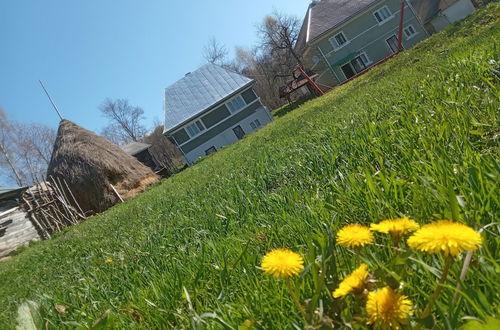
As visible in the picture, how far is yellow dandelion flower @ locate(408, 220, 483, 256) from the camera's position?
544 millimetres

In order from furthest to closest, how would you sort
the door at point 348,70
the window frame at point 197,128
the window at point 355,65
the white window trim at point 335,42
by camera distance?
the door at point 348,70 < the window at point 355,65 < the white window trim at point 335,42 < the window frame at point 197,128

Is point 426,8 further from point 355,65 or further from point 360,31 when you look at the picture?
point 355,65

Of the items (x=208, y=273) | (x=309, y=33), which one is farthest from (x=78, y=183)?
(x=309, y=33)

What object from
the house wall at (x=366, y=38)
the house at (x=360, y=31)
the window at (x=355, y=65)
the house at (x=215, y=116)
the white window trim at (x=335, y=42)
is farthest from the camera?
the window at (x=355, y=65)

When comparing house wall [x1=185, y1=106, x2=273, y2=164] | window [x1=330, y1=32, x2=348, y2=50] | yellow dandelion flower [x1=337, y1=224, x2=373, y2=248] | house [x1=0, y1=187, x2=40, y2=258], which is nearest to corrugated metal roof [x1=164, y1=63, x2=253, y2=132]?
house wall [x1=185, y1=106, x2=273, y2=164]

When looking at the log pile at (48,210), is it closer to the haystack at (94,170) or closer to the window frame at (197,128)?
the haystack at (94,170)

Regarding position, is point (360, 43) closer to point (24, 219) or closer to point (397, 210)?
point (24, 219)

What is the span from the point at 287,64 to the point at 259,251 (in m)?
57.5

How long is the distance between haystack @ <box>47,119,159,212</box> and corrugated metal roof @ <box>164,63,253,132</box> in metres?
9.42

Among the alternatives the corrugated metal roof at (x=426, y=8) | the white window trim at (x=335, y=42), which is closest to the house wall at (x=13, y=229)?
the white window trim at (x=335, y=42)

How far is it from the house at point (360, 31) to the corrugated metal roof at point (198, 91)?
969cm

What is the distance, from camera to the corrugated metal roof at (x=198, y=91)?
3497cm

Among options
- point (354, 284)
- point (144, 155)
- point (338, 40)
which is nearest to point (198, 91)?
point (144, 155)

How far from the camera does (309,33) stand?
128ft
